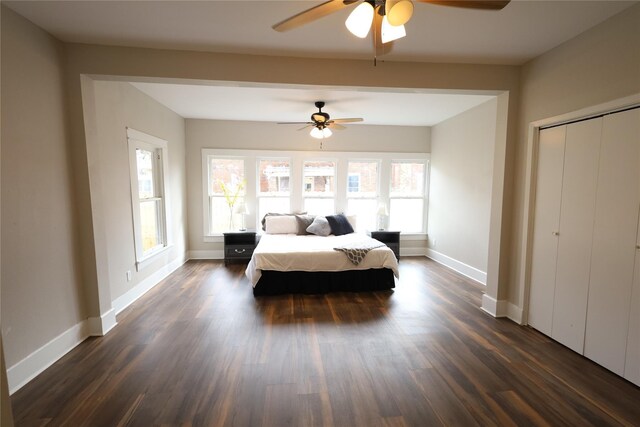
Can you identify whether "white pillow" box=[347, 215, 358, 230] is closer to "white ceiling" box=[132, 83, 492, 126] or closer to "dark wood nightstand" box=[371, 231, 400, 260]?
"dark wood nightstand" box=[371, 231, 400, 260]

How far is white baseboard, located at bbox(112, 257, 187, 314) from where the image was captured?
3.13m

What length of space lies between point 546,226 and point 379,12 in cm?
246

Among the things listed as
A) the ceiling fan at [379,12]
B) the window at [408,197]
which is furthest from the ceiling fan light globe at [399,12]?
the window at [408,197]

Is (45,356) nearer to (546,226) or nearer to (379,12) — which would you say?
(379,12)

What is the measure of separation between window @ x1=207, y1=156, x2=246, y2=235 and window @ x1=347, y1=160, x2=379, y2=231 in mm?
2139

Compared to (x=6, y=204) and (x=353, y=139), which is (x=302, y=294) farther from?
(x=353, y=139)

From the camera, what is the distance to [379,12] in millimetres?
1552

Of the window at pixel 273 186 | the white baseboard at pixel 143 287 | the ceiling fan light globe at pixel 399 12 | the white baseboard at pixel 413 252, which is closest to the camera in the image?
the ceiling fan light globe at pixel 399 12

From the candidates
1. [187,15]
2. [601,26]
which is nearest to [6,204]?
[187,15]

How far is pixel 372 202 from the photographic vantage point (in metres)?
5.76

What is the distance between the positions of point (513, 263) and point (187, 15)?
3.71m

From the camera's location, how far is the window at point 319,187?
556 centimetres

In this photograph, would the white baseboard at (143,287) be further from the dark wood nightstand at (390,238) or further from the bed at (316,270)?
the dark wood nightstand at (390,238)

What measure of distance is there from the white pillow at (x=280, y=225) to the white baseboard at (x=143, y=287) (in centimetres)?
163
